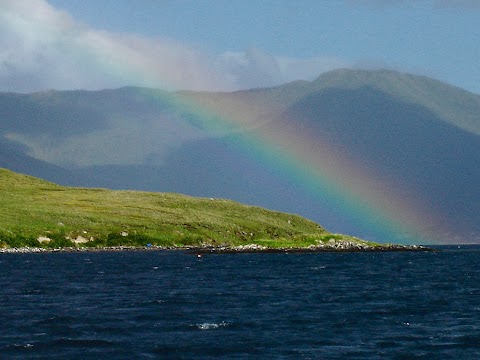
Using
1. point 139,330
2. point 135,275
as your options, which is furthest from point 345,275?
point 139,330

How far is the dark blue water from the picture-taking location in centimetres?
4853

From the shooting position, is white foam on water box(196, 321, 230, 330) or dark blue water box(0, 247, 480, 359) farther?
white foam on water box(196, 321, 230, 330)

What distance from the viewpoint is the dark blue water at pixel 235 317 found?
159ft

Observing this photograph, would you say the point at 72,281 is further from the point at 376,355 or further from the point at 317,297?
the point at 376,355

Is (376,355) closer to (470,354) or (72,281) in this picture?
(470,354)

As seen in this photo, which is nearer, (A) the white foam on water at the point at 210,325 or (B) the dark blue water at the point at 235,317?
(B) the dark blue water at the point at 235,317

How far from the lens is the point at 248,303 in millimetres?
72125

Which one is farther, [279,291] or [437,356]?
[279,291]

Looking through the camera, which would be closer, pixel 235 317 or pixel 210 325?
pixel 210 325

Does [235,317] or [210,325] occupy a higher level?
[235,317]

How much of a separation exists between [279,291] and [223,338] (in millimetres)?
33221

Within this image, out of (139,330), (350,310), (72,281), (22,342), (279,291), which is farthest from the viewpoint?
(72,281)

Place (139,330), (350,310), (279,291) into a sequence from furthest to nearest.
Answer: (279,291) → (350,310) → (139,330)

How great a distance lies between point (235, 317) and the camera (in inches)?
2450
